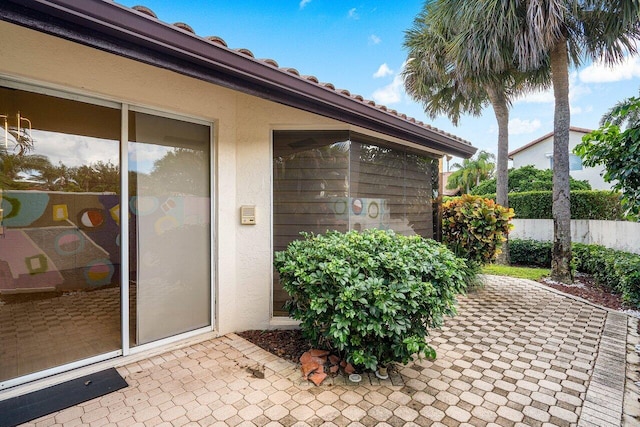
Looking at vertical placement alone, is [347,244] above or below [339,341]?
above

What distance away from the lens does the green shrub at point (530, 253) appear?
12328 mm

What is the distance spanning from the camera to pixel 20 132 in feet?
11.0

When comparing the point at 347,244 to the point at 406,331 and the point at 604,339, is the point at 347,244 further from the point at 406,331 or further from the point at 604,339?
the point at 604,339

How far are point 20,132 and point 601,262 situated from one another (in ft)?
39.9

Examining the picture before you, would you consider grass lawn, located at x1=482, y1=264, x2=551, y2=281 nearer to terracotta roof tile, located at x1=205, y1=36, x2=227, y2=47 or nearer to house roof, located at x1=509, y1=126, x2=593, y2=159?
terracotta roof tile, located at x1=205, y1=36, x2=227, y2=47

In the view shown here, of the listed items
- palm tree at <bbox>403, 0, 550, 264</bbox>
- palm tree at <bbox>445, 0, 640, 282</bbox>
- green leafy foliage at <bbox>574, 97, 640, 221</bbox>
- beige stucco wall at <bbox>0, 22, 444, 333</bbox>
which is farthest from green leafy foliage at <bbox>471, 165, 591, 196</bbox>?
beige stucco wall at <bbox>0, 22, 444, 333</bbox>

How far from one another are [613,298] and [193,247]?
359 inches

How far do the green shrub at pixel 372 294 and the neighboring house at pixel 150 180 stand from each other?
130cm

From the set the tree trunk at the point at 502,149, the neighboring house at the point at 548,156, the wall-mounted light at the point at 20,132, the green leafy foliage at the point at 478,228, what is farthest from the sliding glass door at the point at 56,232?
the neighboring house at the point at 548,156

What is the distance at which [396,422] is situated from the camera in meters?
2.87

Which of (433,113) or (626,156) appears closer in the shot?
(626,156)

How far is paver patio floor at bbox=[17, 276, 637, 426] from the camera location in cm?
292

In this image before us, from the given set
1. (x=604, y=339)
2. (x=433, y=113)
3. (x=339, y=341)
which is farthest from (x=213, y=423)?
(x=433, y=113)

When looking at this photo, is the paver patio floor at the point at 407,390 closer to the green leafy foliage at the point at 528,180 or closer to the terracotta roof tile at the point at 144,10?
the terracotta roof tile at the point at 144,10
